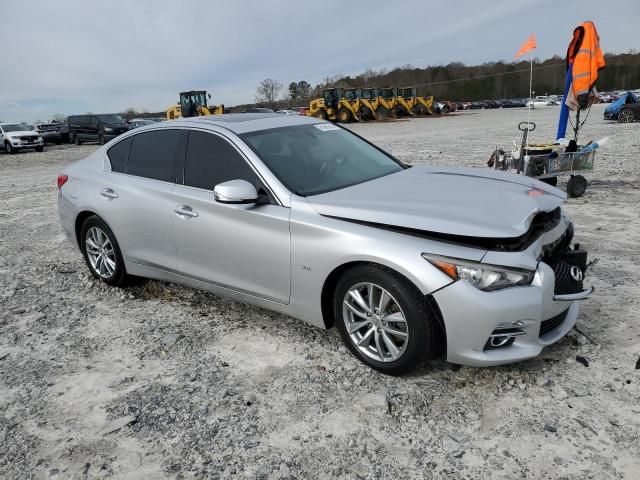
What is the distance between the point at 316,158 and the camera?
3.89 metres

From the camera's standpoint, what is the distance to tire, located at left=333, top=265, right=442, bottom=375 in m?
2.88

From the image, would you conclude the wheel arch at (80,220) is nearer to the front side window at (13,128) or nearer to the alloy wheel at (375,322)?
the alloy wheel at (375,322)

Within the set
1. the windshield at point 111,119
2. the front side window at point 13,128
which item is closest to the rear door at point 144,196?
the front side window at point 13,128

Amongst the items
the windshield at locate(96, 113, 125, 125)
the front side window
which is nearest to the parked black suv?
the windshield at locate(96, 113, 125, 125)

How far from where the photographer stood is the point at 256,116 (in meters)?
4.47

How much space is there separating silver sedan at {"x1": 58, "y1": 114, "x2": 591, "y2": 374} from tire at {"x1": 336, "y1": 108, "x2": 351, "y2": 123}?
1390 inches

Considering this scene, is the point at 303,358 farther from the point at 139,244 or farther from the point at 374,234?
the point at 139,244

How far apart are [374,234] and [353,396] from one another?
0.96 m

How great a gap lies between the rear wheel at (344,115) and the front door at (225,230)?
35867 millimetres

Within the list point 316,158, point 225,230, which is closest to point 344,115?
point 316,158

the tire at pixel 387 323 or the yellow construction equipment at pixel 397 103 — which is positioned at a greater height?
the yellow construction equipment at pixel 397 103

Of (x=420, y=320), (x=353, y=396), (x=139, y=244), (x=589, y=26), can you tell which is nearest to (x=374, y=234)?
(x=420, y=320)

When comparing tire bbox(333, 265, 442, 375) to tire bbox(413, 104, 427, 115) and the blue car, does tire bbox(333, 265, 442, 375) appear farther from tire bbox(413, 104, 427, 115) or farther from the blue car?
tire bbox(413, 104, 427, 115)

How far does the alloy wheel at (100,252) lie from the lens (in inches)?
189
